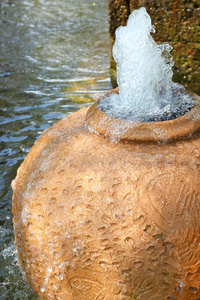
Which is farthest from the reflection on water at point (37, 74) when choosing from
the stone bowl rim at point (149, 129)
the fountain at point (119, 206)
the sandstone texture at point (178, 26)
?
the stone bowl rim at point (149, 129)

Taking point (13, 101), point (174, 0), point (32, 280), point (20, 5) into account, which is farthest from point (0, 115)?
point (20, 5)

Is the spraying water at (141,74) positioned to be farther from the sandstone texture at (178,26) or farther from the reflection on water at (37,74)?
the sandstone texture at (178,26)

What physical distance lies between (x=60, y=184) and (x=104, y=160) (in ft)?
0.85

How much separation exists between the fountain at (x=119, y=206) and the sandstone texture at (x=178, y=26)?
3.40 metres

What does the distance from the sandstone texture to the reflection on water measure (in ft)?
3.58

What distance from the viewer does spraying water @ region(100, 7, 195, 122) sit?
7.02 ft

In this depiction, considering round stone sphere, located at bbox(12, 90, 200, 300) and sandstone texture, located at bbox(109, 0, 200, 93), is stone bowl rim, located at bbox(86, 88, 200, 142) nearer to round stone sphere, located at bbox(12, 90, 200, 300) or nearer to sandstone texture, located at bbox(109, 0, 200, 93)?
round stone sphere, located at bbox(12, 90, 200, 300)

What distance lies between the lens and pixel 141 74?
7.25ft

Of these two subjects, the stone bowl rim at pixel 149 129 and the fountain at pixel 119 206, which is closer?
the fountain at pixel 119 206

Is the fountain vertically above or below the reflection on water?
above

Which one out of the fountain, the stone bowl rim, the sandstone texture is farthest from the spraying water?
the sandstone texture

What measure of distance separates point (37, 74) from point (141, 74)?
4.22 meters

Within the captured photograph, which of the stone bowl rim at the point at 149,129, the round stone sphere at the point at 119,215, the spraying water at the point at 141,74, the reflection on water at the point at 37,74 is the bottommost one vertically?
the reflection on water at the point at 37,74

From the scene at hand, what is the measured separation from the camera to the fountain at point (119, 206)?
1679 mm
